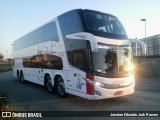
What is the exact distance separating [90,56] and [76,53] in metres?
1.06

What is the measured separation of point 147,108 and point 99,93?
1924 mm

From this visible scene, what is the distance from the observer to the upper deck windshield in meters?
11.0

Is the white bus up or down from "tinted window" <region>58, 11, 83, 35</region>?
down

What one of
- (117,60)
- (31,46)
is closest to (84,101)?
(117,60)

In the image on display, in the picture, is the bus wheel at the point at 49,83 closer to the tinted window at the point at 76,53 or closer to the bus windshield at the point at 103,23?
the tinted window at the point at 76,53

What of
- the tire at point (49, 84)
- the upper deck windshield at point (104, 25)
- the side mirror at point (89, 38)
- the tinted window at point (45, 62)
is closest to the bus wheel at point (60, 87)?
the tinted window at point (45, 62)

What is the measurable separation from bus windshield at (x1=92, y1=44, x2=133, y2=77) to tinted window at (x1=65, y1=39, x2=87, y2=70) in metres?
0.54

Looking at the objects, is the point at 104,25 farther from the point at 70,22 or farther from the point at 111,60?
the point at 111,60

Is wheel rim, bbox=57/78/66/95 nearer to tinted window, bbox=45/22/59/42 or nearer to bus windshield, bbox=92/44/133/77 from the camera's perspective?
tinted window, bbox=45/22/59/42

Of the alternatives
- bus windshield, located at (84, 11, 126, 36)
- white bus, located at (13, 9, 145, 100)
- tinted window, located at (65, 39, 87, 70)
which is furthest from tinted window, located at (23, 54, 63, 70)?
bus windshield, located at (84, 11, 126, 36)

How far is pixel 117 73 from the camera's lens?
10.9m

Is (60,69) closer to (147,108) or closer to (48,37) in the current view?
(48,37)

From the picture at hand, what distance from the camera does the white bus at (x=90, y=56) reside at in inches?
412

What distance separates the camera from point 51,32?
554 inches
